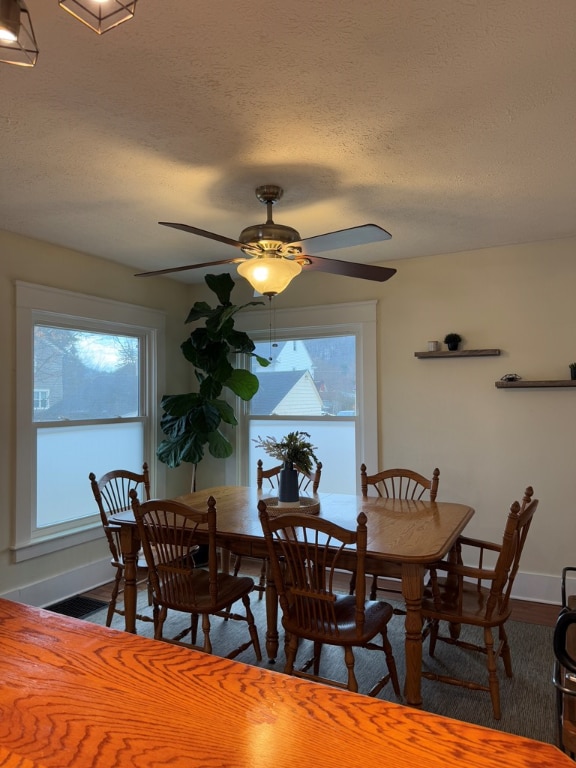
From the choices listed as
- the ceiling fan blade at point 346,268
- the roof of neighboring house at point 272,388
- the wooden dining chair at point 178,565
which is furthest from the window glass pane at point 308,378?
the wooden dining chair at point 178,565

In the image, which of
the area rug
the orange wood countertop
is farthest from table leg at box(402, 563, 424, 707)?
the orange wood countertop

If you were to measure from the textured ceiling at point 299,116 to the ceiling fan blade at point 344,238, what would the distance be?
37 cm

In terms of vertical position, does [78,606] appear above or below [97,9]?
below

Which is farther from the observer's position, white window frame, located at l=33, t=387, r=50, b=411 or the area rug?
white window frame, located at l=33, t=387, r=50, b=411

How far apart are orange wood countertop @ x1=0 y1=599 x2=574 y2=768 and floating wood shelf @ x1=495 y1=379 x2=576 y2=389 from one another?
323cm

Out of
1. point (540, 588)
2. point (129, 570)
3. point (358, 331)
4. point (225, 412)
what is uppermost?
point (358, 331)

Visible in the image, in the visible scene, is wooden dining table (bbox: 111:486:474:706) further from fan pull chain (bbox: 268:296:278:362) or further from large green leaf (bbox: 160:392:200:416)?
fan pull chain (bbox: 268:296:278:362)

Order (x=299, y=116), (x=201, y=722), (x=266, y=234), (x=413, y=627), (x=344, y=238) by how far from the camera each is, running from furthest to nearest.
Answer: (x=266, y=234), (x=344, y=238), (x=413, y=627), (x=299, y=116), (x=201, y=722)

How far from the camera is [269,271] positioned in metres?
2.61

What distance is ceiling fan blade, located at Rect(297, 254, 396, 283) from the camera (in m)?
2.70

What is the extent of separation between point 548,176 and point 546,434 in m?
1.87

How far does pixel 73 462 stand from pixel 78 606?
1.04 meters

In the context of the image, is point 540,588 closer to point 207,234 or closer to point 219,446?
point 219,446

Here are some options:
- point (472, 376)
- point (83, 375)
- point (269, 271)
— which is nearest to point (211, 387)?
point (83, 375)
